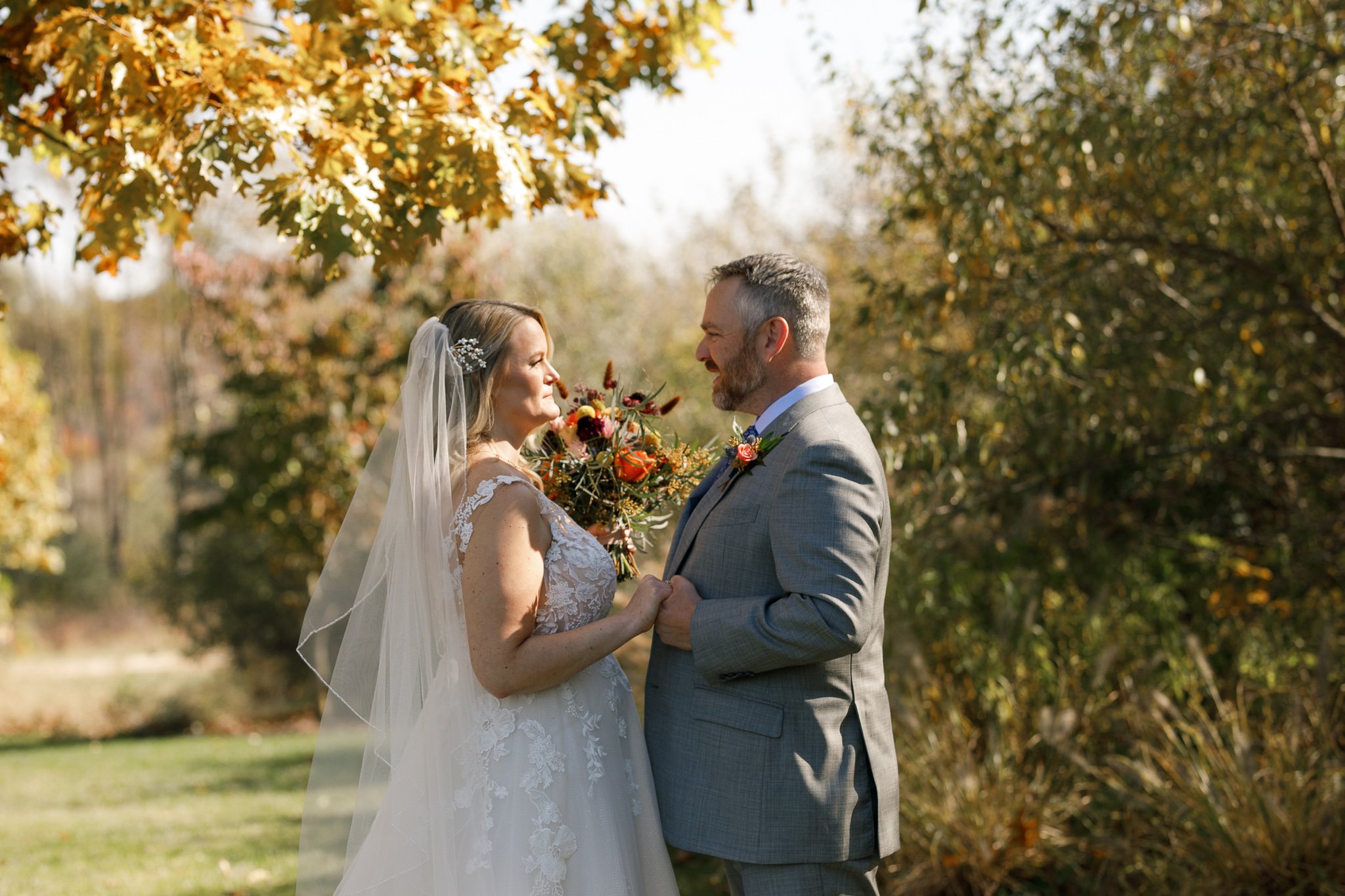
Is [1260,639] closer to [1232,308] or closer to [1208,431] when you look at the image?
[1208,431]

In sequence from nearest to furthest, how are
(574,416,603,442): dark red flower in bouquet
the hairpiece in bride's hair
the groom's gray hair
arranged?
the groom's gray hair
the hairpiece in bride's hair
(574,416,603,442): dark red flower in bouquet

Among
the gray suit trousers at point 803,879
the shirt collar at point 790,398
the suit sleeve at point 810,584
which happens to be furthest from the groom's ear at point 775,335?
the gray suit trousers at point 803,879

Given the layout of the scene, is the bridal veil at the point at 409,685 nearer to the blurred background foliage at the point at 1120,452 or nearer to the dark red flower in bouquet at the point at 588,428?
the dark red flower in bouquet at the point at 588,428

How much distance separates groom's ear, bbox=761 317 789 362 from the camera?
116 inches

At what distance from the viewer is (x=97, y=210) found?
393cm

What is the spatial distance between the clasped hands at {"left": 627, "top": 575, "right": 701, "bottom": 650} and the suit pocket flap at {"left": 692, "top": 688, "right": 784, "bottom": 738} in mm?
153

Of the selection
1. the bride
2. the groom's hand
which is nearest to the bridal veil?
the bride

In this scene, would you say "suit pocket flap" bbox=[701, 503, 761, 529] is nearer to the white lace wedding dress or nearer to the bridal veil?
the white lace wedding dress

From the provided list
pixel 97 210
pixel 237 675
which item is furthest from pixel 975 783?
pixel 237 675

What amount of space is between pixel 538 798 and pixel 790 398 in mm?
1287

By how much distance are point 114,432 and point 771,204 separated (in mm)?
26663

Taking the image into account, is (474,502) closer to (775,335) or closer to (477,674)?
(477,674)

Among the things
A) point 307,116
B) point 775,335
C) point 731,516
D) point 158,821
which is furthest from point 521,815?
point 158,821

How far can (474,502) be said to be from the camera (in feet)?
9.65
